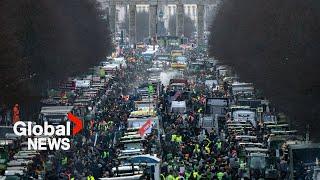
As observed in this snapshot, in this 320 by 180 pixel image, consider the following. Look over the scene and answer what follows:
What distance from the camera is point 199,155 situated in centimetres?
3067

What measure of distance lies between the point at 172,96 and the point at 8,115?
8129mm

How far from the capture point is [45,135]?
3050 centimetres

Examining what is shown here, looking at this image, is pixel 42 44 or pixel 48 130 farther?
pixel 42 44

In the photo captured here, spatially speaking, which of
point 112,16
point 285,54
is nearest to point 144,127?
point 285,54

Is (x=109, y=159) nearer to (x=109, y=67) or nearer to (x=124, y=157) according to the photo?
(x=124, y=157)

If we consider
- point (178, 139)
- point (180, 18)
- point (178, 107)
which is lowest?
point (180, 18)

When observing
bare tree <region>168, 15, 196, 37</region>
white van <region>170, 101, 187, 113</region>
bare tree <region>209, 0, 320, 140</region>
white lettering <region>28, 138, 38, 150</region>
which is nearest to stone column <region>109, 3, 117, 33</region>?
bare tree <region>168, 15, 196, 37</region>

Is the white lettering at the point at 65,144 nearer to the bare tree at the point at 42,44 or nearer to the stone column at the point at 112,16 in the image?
the bare tree at the point at 42,44

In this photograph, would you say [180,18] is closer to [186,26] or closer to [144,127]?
[186,26]

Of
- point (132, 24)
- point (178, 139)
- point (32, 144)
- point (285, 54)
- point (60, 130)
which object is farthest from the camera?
point (132, 24)

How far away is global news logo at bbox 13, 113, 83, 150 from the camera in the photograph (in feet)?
96.9

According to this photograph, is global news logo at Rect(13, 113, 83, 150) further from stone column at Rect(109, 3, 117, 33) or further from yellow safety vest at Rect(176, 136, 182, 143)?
stone column at Rect(109, 3, 117, 33)

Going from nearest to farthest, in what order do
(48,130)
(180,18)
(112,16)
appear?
(48,130) → (112,16) → (180,18)

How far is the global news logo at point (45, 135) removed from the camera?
29531 mm
